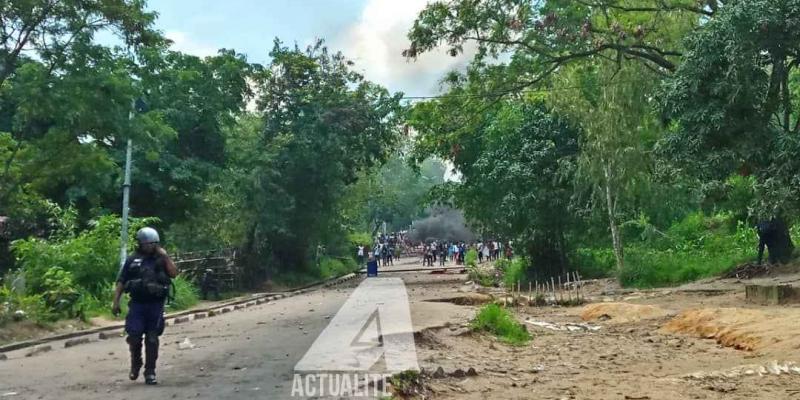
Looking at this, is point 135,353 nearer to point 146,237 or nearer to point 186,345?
point 146,237

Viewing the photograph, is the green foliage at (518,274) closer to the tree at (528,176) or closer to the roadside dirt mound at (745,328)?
the tree at (528,176)

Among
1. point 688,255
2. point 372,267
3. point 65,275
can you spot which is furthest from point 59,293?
point 372,267

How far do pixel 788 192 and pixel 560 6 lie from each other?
8.24m

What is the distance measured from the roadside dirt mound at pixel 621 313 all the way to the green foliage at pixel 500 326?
3.26 meters

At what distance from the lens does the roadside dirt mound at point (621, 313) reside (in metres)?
15.7

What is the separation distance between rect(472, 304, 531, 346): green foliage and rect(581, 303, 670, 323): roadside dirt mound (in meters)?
3.26

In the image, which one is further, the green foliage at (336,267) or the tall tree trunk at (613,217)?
the green foliage at (336,267)

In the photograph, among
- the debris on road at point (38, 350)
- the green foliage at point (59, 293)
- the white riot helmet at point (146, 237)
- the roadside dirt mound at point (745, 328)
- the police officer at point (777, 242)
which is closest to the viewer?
the white riot helmet at point (146, 237)

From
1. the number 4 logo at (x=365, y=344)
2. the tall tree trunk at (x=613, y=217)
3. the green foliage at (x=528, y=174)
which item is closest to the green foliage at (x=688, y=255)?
the tall tree trunk at (x=613, y=217)

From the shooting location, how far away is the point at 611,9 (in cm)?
2003

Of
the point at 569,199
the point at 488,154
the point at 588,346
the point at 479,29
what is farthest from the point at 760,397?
the point at 488,154

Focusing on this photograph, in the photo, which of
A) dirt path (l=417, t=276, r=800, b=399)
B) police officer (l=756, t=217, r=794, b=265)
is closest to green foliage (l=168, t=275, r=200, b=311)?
dirt path (l=417, t=276, r=800, b=399)

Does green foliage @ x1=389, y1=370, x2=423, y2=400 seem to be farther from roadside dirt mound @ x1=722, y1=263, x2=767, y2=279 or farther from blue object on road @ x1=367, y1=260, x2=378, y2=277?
blue object on road @ x1=367, y1=260, x2=378, y2=277

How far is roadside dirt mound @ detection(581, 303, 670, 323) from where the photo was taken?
1570 centimetres
